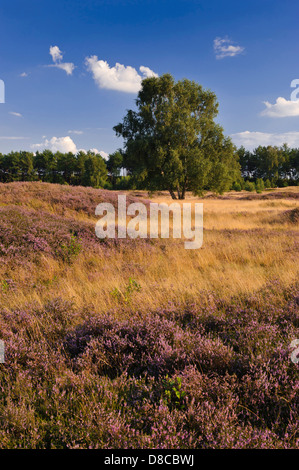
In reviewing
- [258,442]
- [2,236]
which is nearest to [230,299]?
[258,442]

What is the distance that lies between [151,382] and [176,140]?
32.9 m

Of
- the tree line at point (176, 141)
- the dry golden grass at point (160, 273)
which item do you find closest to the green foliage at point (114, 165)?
the tree line at point (176, 141)

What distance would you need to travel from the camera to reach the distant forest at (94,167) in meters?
85.3

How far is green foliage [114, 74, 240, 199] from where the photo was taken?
32.1 m

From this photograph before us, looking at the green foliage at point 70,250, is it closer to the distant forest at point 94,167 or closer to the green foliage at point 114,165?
the distant forest at point 94,167

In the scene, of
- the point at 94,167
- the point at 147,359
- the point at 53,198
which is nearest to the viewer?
the point at 147,359

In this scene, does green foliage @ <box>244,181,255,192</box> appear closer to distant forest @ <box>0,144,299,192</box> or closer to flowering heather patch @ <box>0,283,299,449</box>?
distant forest @ <box>0,144,299,192</box>

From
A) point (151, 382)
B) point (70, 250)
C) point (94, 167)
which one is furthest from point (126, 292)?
point (94, 167)

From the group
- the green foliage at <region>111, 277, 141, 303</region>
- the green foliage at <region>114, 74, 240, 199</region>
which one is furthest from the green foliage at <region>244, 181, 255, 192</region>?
the green foliage at <region>111, 277, 141, 303</region>

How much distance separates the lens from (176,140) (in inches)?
1283

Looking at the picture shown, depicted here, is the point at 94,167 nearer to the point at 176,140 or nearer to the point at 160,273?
the point at 176,140

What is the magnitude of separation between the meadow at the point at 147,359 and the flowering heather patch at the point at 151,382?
0.01 metres

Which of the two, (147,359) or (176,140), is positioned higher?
(176,140)

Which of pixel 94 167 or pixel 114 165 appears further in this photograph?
pixel 114 165
